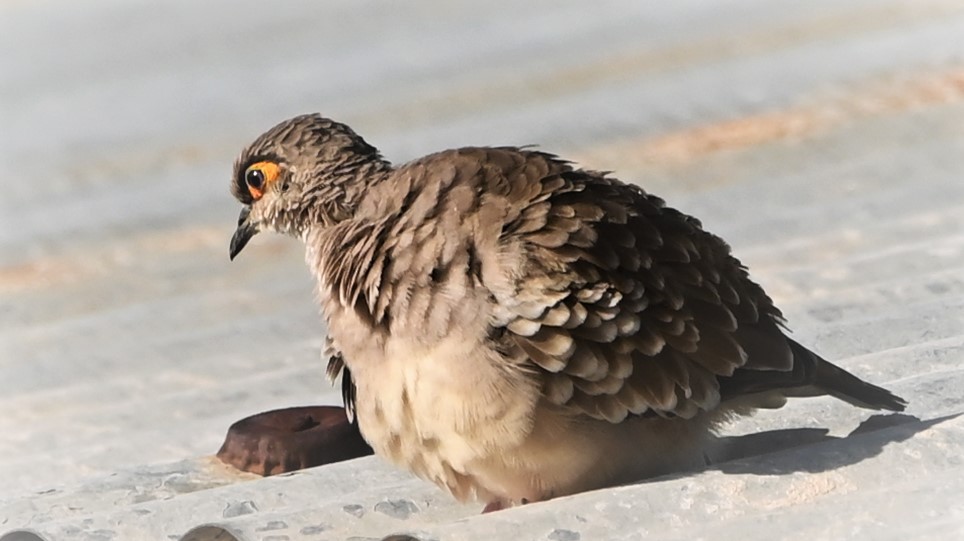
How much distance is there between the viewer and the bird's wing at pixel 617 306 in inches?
113

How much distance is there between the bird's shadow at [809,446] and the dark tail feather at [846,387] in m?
0.03

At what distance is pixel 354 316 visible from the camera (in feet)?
10.2

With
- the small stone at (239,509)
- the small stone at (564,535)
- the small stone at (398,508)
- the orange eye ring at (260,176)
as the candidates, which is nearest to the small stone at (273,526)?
the small stone at (239,509)

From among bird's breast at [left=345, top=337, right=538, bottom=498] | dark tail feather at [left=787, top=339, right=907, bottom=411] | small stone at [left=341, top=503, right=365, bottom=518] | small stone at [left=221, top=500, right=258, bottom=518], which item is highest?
bird's breast at [left=345, top=337, right=538, bottom=498]

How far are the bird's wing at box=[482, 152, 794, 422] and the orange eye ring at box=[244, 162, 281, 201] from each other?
0.84m

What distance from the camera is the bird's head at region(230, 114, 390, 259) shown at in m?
3.54

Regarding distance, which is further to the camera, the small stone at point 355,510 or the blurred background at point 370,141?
the blurred background at point 370,141

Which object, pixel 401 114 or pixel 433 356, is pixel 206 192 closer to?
pixel 401 114

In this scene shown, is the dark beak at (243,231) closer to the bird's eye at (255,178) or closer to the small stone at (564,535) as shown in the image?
the bird's eye at (255,178)

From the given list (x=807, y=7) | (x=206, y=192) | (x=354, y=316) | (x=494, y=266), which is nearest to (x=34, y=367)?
(x=206, y=192)

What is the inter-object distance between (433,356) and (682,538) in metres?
0.60

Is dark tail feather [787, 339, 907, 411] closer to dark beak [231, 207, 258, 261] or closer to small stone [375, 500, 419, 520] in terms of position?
small stone [375, 500, 419, 520]

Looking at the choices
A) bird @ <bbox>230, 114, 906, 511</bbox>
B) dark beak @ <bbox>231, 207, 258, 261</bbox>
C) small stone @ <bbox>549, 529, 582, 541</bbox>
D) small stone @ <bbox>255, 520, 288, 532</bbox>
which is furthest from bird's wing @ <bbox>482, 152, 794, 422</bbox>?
dark beak @ <bbox>231, 207, 258, 261</bbox>

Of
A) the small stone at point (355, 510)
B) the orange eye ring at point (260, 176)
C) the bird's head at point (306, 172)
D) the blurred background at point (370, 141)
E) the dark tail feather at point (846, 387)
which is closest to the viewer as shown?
the small stone at point (355, 510)
